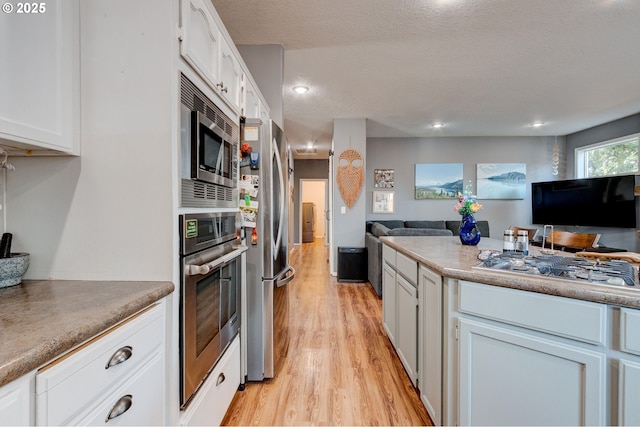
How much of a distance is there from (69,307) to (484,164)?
21.6 ft

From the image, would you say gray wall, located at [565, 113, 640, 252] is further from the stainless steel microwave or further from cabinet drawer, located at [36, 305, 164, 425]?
cabinet drawer, located at [36, 305, 164, 425]

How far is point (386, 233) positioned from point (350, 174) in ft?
4.43

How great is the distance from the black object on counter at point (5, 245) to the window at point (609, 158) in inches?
274

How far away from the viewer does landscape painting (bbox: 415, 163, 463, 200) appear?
18.7 ft

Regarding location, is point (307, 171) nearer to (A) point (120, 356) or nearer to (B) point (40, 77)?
(B) point (40, 77)

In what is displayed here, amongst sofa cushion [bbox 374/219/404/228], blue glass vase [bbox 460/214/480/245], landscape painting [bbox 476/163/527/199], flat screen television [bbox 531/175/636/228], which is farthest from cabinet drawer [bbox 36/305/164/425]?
flat screen television [bbox 531/175/636/228]

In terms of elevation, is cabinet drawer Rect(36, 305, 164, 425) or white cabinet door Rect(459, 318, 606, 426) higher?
cabinet drawer Rect(36, 305, 164, 425)

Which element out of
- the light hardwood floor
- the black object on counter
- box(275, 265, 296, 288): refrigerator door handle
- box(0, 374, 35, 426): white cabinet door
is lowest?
the light hardwood floor

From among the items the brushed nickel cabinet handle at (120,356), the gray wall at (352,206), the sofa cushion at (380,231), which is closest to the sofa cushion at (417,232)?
the sofa cushion at (380,231)

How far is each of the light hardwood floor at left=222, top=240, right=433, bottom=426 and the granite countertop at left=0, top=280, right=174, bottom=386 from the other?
1100 millimetres

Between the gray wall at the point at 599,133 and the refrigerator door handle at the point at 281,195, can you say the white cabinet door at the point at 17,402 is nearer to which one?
the refrigerator door handle at the point at 281,195

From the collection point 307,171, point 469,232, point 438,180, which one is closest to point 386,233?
point 469,232

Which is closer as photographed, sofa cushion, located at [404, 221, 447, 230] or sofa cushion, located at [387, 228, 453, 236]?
sofa cushion, located at [387, 228, 453, 236]

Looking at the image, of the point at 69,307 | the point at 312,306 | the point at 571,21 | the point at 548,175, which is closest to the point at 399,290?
the point at 312,306
